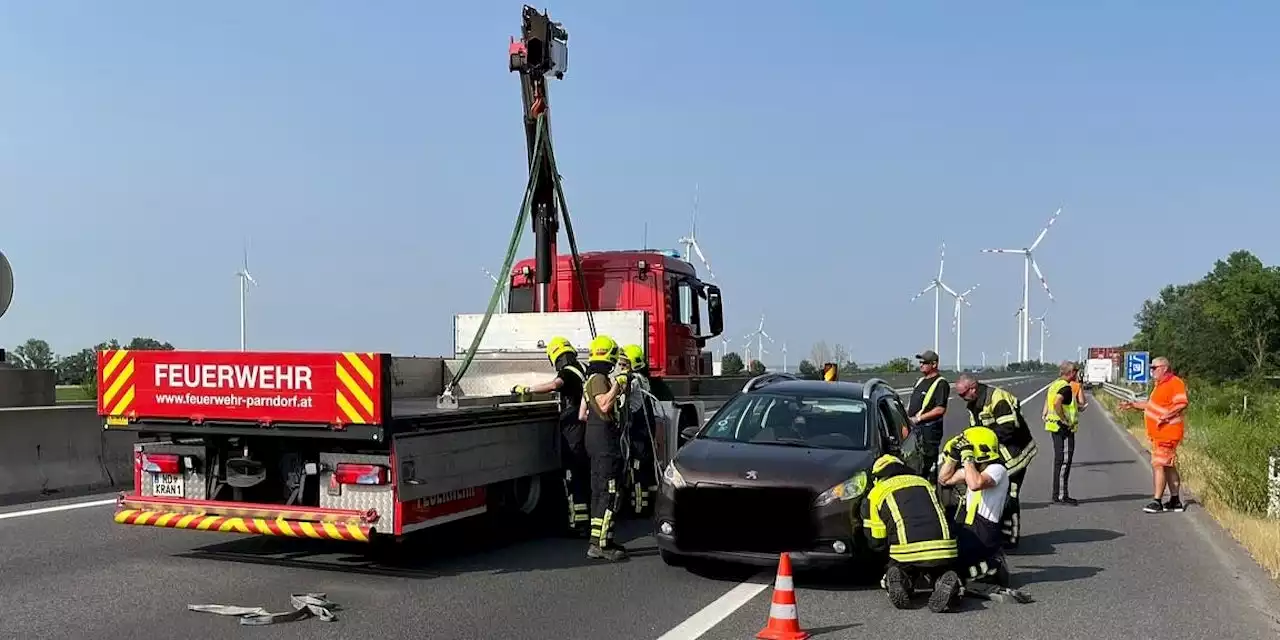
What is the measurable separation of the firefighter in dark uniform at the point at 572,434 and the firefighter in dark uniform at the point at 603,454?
245 millimetres

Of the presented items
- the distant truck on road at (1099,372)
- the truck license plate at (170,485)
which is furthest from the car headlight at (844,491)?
the distant truck on road at (1099,372)

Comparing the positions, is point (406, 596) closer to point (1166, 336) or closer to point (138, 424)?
point (138, 424)

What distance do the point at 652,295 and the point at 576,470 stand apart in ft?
16.4

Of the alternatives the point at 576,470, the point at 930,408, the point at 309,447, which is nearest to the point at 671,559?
the point at 576,470

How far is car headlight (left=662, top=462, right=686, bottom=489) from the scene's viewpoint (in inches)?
342

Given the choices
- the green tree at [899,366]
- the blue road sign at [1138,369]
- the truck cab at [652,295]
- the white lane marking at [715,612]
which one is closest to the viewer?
the white lane marking at [715,612]

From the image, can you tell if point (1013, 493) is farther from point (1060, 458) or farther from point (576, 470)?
point (1060, 458)

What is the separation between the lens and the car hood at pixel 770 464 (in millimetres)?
8367

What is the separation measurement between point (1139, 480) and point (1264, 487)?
4603mm

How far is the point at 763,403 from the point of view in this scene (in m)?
10.1

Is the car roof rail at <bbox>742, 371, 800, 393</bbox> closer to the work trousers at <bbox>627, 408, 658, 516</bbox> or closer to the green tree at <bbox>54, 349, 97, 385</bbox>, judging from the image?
the work trousers at <bbox>627, 408, 658, 516</bbox>

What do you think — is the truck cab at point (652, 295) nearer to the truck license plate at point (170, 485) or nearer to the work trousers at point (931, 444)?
the work trousers at point (931, 444)

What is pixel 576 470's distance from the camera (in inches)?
391

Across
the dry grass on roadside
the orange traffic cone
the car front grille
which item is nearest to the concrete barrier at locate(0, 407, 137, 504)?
the car front grille
